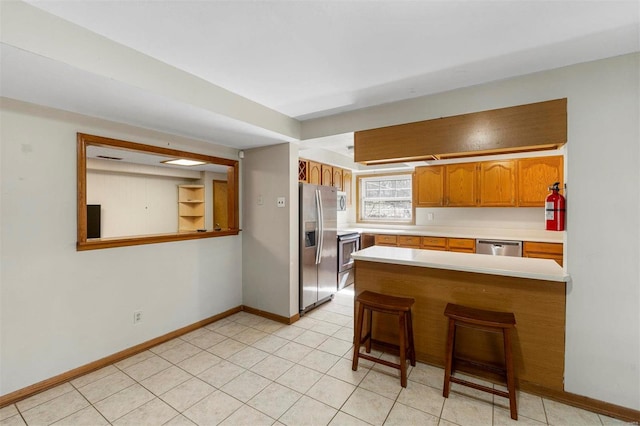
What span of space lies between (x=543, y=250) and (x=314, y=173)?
11.1 ft

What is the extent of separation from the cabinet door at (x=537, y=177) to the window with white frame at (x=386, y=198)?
1842 mm

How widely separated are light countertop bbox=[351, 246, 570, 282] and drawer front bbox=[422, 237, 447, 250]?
176cm

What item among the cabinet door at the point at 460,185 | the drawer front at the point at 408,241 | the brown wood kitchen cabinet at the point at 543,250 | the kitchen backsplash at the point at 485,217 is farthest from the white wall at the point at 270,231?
the brown wood kitchen cabinet at the point at 543,250

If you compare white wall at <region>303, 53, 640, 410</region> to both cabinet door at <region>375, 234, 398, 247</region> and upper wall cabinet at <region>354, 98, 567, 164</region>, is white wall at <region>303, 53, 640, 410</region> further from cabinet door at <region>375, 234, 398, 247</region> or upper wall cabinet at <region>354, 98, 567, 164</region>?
cabinet door at <region>375, 234, 398, 247</region>

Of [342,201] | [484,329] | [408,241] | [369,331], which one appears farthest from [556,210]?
[342,201]

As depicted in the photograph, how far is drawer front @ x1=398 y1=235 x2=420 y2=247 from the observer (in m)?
4.67

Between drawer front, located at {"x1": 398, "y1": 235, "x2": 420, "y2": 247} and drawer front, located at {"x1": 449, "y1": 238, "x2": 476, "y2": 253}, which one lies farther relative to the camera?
drawer front, located at {"x1": 398, "y1": 235, "x2": 420, "y2": 247}

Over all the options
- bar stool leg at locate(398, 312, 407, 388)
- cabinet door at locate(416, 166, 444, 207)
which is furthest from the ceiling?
cabinet door at locate(416, 166, 444, 207)

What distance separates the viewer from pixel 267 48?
185 centimetres

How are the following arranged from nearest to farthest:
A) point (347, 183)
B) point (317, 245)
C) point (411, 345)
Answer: point (411, 345) < point (317, 245) < point (347, 183)

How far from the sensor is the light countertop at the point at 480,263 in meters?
2.04

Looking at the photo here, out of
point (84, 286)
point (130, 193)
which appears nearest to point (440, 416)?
point (84, 286)

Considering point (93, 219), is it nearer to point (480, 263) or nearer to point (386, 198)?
point (480, 263)

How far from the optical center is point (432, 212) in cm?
513
